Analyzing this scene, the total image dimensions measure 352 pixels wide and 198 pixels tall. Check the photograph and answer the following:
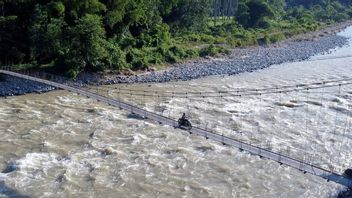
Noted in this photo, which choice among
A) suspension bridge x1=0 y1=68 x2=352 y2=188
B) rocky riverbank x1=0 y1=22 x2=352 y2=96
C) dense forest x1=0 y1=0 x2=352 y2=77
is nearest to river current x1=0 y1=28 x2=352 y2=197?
suspension bridge x1=0 y1=68 x2=352 y2=188

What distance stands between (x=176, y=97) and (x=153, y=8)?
10.8 metres

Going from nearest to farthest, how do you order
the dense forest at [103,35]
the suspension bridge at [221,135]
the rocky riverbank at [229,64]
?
the suspension bridge at [221,135] < the rocky riverbank at [229,64] < the dense forest at [103,35]

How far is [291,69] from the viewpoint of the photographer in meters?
27.4

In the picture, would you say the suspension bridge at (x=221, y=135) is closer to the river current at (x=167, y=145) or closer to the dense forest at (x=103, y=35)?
the river current at (x=167, y=145)

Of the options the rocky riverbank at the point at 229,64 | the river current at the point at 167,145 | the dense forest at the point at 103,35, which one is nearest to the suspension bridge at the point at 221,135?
the river current at the point at 167,145

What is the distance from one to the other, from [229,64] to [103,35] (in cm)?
830

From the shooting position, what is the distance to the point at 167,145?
13.9 metres

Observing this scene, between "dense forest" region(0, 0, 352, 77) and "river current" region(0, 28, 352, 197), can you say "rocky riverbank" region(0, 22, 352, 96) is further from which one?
"river current" region(0, 28, 352, 197)

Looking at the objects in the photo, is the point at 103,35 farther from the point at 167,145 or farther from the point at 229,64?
the point at 167,145

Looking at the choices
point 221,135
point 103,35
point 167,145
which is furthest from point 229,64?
point 221,135

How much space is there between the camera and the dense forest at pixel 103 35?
21031mm

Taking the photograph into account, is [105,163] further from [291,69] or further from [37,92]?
[291,69]

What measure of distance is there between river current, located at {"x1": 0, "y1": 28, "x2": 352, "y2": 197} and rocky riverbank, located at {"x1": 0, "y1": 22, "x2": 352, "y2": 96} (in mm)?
1101

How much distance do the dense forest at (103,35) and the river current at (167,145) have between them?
247 cm
